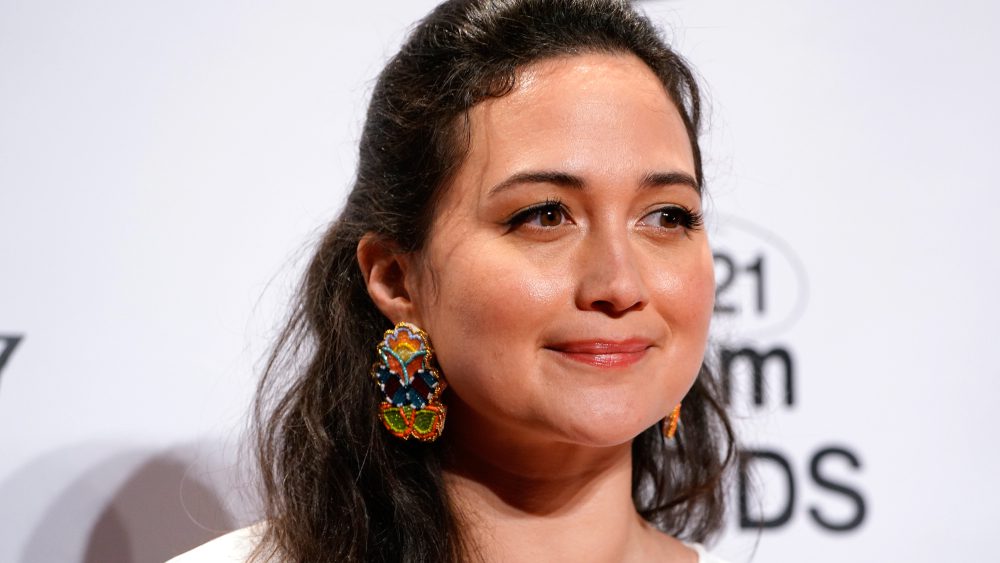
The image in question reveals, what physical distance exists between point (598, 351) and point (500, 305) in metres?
0.12

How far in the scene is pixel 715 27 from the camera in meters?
1.77

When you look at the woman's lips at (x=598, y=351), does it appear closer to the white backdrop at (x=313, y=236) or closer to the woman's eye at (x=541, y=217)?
the woman's eye at (x=541, y=217)

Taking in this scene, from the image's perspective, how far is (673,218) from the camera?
1.29 meters

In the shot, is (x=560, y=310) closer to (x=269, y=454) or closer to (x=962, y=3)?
(x=269, y=454)

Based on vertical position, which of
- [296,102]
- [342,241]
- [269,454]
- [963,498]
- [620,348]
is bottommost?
[963,498]

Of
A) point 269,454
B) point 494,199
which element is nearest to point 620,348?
point 494,199

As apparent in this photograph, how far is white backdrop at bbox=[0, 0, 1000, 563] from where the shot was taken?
164 cm

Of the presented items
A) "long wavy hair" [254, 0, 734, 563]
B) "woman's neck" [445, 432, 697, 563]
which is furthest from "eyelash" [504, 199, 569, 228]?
"woman's neck" [445, 432, 697, 563]

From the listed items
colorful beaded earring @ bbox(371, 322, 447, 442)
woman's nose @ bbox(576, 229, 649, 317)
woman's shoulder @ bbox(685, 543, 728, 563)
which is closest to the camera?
woman's nose @ bbox(576, 229, 649, 317)

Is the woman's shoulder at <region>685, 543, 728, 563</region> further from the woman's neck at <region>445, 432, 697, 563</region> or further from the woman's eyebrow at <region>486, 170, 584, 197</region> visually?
the woman's eyebrow at <region>486, 170, 584, 197</region>

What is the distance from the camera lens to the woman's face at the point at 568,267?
116cm

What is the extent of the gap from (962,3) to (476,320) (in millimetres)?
1145

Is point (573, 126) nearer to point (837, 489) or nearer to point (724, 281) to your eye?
point (724, 281)

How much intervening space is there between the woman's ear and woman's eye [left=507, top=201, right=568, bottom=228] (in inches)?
6.8
